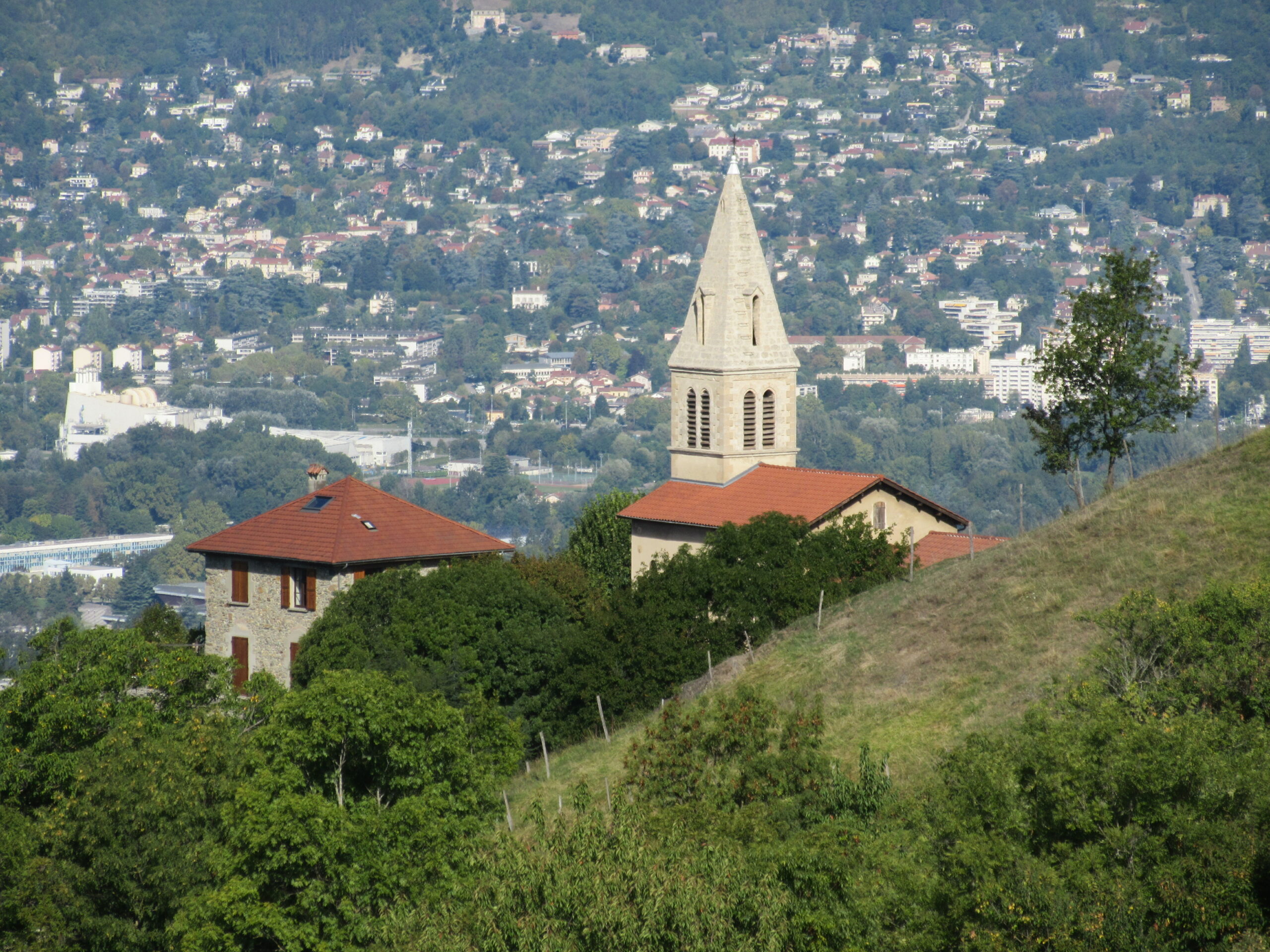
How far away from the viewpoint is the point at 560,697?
3525 cm

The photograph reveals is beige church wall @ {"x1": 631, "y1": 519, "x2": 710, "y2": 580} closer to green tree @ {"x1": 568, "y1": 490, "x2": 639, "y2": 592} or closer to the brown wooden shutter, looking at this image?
green tree @ {"x1": 568, "y1": 490, "x2": 639, "y2": 592}

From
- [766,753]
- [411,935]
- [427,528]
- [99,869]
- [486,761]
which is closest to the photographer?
[411,935]

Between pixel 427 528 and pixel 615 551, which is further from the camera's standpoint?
pixel 615 551

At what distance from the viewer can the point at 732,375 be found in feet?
161

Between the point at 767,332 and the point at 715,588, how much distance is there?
1519 cm

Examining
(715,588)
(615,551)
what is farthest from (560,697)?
(615,551)

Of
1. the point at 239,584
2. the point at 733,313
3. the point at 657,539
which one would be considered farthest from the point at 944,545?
the point at 239,584

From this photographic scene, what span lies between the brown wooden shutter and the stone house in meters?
0.02

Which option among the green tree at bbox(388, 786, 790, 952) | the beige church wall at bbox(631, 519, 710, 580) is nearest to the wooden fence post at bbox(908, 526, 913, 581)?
the beige church wall at bbox(631, 519, 710, 580)

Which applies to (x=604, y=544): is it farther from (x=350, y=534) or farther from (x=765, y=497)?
(x=350, y=534)

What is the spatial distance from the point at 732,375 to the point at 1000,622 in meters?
22.5

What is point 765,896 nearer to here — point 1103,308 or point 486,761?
point 486,761

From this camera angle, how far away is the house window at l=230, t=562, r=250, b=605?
4172 cm

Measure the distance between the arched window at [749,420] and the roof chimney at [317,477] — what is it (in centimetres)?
1041
